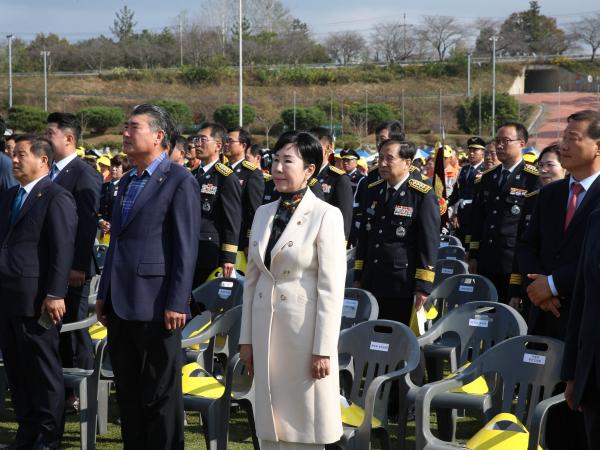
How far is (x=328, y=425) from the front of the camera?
12.8ft

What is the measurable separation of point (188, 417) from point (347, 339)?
161cm

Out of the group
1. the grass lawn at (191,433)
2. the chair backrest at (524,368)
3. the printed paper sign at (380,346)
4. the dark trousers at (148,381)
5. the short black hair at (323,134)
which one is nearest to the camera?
the chair backrest at (524,368)

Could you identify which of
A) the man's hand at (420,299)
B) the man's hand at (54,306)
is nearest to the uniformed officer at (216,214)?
the man's hand at (420,299)

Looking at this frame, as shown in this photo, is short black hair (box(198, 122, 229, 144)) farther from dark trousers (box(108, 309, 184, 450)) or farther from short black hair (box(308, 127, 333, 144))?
dark trousers (box(108, 309, 184, 450))

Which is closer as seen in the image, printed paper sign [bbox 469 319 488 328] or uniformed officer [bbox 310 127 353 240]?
printed paper sign [bbox 469 319 488 328]

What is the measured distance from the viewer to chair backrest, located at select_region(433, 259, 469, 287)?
23.9 ft

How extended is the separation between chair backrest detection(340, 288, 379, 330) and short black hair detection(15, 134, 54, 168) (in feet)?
6.52

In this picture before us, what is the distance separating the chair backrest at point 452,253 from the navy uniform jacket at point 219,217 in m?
1.95

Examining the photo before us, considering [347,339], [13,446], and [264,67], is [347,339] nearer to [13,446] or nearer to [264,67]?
[13,446]

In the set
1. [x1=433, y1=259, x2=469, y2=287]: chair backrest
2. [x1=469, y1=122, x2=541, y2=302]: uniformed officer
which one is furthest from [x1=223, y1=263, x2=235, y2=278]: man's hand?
[x1=469, y1=122, x2=541, y2=302]: uniformed officer

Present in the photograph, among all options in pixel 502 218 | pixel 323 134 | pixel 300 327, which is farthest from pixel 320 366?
pixel 323 134

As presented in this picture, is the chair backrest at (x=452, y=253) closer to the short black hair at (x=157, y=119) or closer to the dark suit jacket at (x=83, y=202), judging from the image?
the dark suit jacket at (x=83, y=202)

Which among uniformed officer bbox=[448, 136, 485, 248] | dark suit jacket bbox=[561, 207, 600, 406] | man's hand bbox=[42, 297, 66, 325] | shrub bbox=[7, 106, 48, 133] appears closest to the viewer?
dark suit jacket bbox=[561, 207, 600, 406]

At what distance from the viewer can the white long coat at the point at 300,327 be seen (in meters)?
3.90
